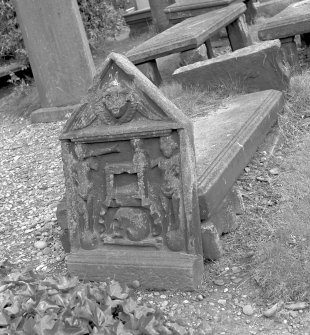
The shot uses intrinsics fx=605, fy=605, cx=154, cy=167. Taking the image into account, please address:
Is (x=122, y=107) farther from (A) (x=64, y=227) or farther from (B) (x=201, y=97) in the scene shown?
(B) (x=201, y=97)

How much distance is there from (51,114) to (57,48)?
0.75 m

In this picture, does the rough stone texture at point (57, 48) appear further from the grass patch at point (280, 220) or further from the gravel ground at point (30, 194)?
the grass patch at point (280, 220)

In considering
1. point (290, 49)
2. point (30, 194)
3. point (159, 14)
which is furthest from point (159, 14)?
point (30, 194)

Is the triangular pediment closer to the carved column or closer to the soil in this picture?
the soil

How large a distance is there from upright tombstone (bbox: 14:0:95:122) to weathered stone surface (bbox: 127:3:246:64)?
0.57 m

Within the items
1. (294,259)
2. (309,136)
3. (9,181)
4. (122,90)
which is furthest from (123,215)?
(9,181)

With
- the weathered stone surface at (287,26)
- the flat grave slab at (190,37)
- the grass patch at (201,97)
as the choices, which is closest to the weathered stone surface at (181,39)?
the flat grave slab at (190,37)

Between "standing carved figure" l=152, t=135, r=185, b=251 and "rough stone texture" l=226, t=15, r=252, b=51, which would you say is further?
"rough stone texture" l=226, t=15, r=252, b=51

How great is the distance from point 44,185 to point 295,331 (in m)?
2.81

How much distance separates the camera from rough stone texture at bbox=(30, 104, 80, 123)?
674 centimetres

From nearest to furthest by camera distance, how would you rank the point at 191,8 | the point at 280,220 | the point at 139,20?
the point at 280,220, the point at 191,8, the point at 139,20

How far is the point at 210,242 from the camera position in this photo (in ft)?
10.4

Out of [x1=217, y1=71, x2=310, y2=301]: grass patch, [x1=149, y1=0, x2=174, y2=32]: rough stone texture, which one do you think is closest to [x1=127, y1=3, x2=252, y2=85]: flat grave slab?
[x1=217, y1=71, x2=310, y2=301]: grass patch

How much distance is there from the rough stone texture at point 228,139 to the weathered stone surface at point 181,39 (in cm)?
152
